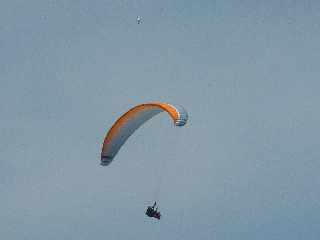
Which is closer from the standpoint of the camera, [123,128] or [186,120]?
[186,120]

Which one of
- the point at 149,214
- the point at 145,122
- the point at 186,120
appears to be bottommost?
the point at 149,214

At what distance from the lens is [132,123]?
75750 mm

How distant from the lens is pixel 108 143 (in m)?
75.9

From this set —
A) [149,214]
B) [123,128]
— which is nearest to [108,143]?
[123,128]

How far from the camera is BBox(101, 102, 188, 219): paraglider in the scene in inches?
2615

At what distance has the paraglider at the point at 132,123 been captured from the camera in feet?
218

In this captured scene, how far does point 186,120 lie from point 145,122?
1366cm

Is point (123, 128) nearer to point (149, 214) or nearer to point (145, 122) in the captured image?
point (145, 122)

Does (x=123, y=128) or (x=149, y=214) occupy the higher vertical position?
(x=123, y=128)

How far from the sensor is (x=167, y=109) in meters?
66.8

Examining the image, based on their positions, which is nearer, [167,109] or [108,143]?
[167,109]

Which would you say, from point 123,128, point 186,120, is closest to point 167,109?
point 186,120

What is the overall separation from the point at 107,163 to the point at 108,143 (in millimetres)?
2399

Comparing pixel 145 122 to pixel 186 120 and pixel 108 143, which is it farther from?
pixel 186 120
